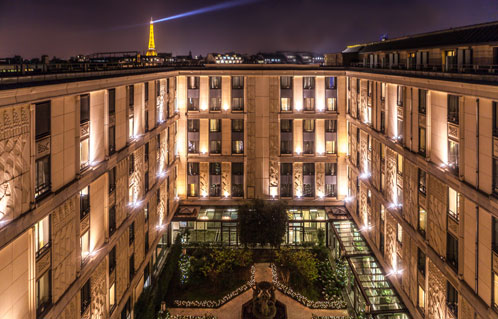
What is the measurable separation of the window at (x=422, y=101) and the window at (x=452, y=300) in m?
10.2

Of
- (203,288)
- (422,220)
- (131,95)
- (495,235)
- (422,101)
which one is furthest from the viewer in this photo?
(203,288)

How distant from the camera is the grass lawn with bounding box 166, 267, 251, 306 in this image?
33656 millimetres

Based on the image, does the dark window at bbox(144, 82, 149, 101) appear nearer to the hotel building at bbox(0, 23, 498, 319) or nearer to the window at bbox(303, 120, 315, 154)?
the hotel building at bbox(0, 23, 498, 319)

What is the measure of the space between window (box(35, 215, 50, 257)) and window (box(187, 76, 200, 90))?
106 ft

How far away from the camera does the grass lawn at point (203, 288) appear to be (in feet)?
110

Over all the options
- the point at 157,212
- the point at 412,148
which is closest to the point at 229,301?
the point at 157,212

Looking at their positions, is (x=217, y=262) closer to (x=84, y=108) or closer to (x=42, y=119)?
(x=84, y=108)

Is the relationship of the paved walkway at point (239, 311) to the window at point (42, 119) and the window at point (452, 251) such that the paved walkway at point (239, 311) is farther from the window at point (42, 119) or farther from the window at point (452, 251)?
the window at point (42, 119)

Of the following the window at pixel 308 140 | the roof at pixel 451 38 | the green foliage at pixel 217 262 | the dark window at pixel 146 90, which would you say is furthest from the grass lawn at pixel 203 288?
the roof at pixel 451 38

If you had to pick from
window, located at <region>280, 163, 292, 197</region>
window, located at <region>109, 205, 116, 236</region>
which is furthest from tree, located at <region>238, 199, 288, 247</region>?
window, located at <region>109, 205, 116, 236</region>

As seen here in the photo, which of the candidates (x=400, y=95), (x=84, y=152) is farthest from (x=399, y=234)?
(x=84, y=152)

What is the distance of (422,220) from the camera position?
2377cm

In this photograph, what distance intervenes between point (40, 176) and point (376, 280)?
78.8ft

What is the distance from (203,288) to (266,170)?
1613 cm
